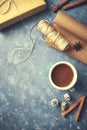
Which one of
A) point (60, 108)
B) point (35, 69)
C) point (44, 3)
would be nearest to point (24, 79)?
point (35, 69)

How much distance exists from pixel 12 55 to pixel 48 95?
0.58 feet

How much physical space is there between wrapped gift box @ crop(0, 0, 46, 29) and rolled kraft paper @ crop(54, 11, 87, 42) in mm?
70

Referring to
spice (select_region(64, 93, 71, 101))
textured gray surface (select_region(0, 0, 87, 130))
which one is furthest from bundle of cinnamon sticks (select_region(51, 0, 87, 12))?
spice (select_region(64, 93, 71, 101))

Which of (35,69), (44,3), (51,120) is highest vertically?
(44,3)

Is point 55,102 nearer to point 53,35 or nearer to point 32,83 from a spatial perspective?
point 32,83

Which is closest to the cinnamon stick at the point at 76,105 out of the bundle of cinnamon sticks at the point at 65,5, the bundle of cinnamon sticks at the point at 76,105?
the bundle of cinnamon sticks at the point at 76,105

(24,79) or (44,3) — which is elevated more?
(44,3)

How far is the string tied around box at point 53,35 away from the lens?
43.9 inches

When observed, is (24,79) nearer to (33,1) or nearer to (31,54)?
(31,54)

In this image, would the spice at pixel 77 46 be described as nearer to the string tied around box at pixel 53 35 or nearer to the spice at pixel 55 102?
the string tied around box at pixel 53 35

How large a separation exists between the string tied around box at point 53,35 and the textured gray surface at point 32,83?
0.05 meters

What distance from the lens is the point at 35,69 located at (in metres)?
1.17

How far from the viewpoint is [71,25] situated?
3.77 ft

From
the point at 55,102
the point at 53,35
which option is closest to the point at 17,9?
the point at 53,35
